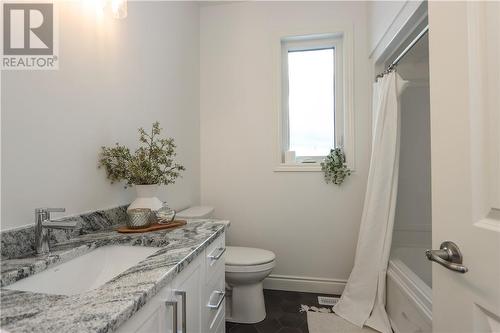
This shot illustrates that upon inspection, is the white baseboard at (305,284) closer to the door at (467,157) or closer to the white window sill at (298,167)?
the white window sill at (298,167)

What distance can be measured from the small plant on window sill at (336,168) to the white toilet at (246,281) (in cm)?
84

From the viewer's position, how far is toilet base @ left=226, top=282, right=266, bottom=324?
1.72m

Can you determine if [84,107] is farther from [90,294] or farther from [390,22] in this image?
[390,22]

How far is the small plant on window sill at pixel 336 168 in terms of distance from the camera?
2.08 metres

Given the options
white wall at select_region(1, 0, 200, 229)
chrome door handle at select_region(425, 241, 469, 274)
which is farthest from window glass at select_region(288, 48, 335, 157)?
chrome door handle at select_region(425, 241, 469, 274)

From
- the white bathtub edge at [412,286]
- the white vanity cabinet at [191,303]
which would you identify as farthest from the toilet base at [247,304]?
the white bathtub edge at [412,286]

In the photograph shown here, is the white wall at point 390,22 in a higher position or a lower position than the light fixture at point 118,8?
higher

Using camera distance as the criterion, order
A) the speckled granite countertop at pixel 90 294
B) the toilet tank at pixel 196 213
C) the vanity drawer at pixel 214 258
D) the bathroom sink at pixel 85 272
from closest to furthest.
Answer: the speckled granite countertop at pixel 90 294 → the bathroom sink at pixel 85 272 → the vanity drawer at pixel 214 258 → the toilet tank at pixel 196 213

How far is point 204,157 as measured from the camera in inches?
93.0

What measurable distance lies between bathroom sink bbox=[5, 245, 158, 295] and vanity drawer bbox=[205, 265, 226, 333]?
0.34m

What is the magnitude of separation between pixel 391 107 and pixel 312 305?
1.57 m

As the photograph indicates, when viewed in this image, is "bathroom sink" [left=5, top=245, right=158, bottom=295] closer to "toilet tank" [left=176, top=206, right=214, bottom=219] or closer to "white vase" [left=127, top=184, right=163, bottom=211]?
"white vase" [left=127, top=184, right=163, bottom=211]

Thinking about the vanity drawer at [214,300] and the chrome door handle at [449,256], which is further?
the vanity drawer at [214,300]

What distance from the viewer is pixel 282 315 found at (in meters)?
1.80
